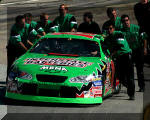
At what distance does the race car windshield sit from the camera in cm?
1371

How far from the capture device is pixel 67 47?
13875mm

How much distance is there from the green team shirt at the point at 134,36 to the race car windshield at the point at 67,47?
0.98m

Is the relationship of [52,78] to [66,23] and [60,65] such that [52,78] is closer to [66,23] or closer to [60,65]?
[60,65]

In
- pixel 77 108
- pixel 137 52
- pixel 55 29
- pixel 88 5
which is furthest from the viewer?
pixel 88 5

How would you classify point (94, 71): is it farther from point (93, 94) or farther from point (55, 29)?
point (55, 29)

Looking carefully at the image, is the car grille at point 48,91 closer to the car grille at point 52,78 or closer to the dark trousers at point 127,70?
the car grille at point 52,78

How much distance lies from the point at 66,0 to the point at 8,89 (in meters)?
19.7

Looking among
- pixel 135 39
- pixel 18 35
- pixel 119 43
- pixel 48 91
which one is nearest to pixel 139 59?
pixel 135 39

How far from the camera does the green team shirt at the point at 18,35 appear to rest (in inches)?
583

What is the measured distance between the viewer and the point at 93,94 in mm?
12562

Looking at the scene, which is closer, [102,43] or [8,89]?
[8,89]

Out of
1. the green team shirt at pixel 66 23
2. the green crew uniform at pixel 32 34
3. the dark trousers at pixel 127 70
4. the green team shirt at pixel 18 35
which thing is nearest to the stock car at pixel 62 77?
the dark trousers at pixel 127 70

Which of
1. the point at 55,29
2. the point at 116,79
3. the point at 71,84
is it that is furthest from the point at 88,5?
the point at 71,84

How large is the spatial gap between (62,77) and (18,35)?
8.93ft
